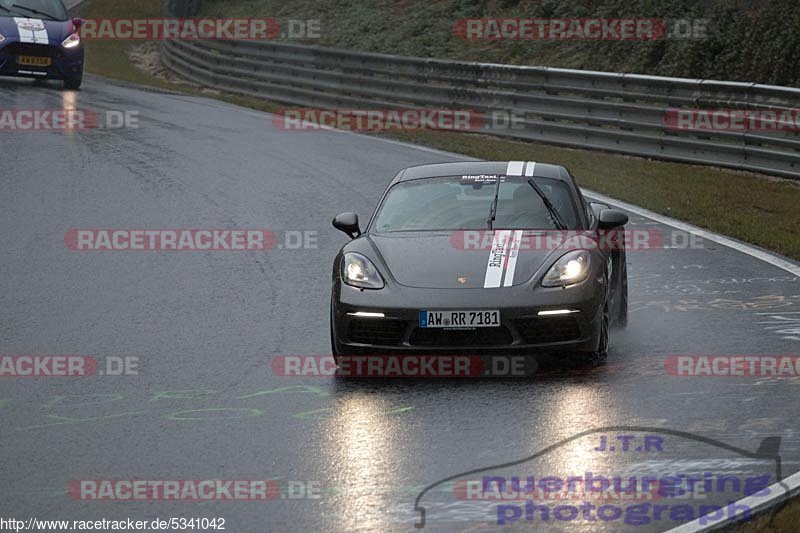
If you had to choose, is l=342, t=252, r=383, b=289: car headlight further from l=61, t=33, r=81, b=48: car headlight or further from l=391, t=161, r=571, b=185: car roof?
l=61, t=33, r=81, b=48: car headlight

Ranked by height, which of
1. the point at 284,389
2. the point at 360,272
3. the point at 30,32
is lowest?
the point at 30,32

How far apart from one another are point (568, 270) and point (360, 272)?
1.35m

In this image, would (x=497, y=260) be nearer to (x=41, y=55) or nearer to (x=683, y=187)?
(x=683, y=187)

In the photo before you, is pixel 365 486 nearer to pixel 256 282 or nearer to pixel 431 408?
pixel 431 408

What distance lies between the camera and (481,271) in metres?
8.89

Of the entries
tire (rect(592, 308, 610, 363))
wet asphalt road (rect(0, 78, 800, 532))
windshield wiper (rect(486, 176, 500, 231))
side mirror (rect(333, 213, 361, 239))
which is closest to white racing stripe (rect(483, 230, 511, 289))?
windshield wiper (rect(486, 176, 500, 231))

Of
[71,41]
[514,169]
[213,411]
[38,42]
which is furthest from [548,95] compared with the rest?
[213,411]

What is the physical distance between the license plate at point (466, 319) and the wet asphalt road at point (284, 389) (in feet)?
1.26

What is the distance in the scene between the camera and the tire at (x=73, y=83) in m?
26.6

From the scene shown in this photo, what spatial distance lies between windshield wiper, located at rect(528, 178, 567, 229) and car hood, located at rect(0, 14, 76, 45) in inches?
682

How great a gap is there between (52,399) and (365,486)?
2691 millimetres

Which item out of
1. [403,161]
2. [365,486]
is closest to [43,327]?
[365,486]

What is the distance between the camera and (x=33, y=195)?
1634cm

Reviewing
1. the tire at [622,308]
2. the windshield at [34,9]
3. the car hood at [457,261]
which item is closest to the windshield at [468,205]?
the car hood at [457,261]
